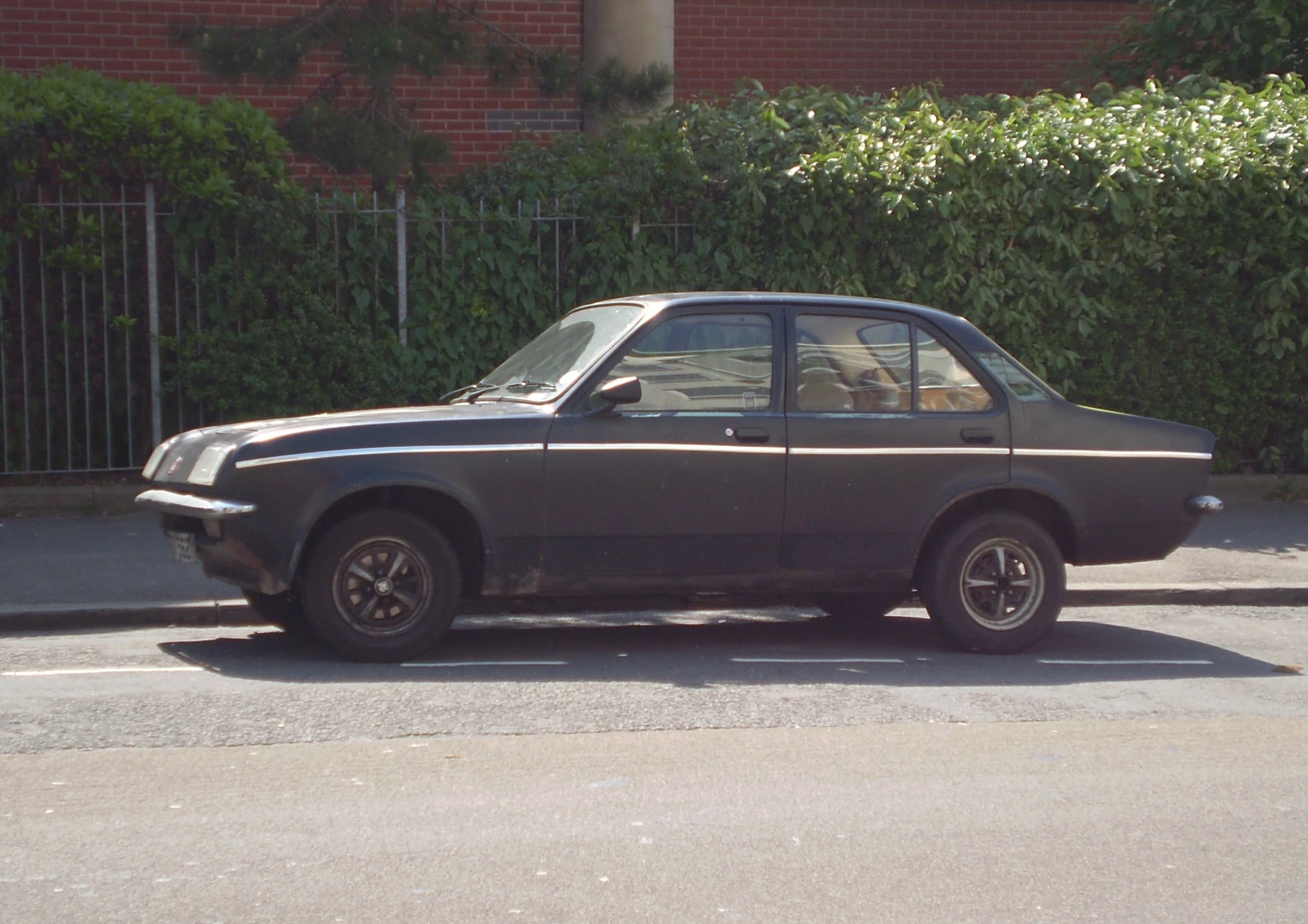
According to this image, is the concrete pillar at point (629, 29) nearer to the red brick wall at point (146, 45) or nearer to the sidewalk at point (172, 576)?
the red brick wall at point (146, 45)

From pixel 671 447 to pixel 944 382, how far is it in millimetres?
1418

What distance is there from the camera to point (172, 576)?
874 centimetres

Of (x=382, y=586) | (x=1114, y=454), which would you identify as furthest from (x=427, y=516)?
Result: (x=1114, y=454)

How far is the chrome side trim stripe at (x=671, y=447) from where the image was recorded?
678 cm

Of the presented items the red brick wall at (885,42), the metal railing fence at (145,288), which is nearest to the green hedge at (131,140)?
the metal railing fence at (145,288)

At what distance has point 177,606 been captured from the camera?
26.1ft

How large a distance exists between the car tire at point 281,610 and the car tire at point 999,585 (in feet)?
9.76

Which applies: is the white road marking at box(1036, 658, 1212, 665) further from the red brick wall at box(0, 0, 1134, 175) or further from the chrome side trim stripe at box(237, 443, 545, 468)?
the red brick wall at box(0, 0, 1134, 175)

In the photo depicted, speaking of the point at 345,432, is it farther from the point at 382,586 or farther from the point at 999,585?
the point at 999,585

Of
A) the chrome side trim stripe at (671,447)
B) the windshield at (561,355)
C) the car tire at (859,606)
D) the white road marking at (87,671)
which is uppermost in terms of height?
the windshield at (561,355)

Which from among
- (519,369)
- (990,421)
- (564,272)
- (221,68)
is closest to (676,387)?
(519,369)

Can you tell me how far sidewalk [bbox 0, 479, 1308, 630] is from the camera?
7.93 meters

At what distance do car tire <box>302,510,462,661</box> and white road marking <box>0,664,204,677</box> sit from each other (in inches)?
25.3

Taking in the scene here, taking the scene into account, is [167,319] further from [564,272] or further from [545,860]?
[545,860]
